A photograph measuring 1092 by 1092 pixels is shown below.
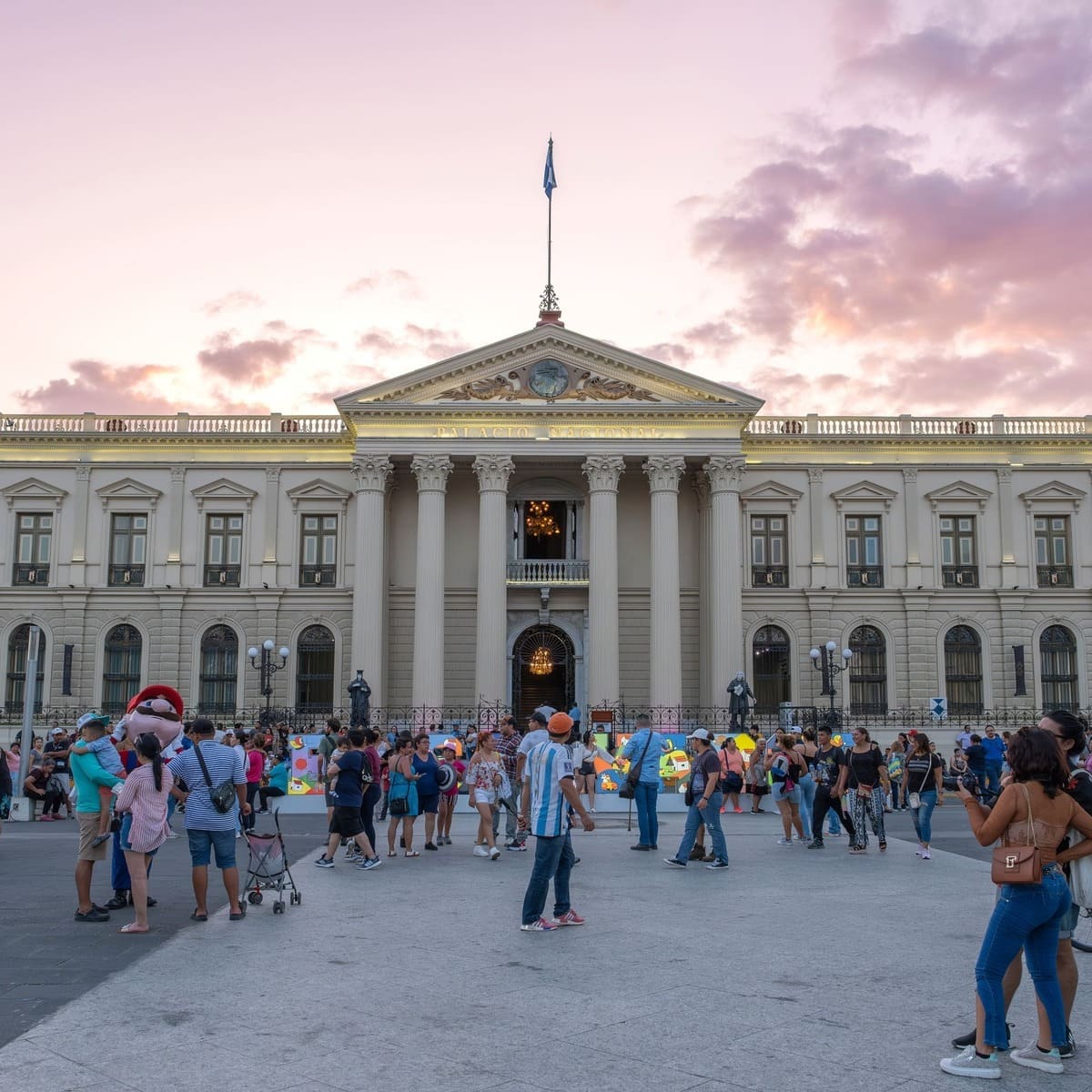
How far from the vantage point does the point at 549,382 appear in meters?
41.3

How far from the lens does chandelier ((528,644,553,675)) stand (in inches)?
1718

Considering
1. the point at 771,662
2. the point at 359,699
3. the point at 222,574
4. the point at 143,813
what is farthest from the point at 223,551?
the point at 143,813

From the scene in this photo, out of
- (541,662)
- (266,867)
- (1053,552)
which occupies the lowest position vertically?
(266,867)

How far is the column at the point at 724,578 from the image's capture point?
40.0 meters

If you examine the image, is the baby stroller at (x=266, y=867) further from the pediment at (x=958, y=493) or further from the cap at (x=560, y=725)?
the pediment at (x=958, y=493)

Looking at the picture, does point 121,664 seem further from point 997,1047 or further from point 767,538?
point 997,1047

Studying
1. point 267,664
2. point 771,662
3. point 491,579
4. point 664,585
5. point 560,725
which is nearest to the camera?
point 560,725

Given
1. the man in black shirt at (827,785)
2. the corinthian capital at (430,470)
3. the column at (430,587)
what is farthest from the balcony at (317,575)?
the man in black shirt at (827,785)

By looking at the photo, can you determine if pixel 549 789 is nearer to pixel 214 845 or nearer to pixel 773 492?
pixel 214 845

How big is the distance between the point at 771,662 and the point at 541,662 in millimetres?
8309

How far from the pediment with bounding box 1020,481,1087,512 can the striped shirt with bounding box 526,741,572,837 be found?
3722cm

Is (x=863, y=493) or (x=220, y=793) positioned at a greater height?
(x=863, y=493)

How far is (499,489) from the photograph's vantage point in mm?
40594

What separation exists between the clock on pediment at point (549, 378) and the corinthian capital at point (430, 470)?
402cm
